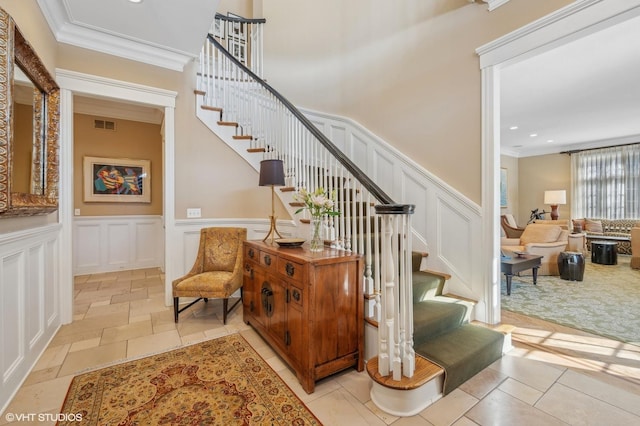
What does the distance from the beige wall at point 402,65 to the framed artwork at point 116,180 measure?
10.1ft

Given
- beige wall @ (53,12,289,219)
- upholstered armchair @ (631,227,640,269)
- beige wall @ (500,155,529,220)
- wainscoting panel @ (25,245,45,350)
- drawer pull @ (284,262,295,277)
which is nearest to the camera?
drawer pull @ (284,262,295,277)

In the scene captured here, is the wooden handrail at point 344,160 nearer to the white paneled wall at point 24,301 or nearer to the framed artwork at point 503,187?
the white paneled wall at point 24,301

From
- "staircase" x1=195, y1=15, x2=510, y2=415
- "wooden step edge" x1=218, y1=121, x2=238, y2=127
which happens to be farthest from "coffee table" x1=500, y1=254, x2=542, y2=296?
"wooden step edge" x1=218, y1=121, x2=238, y2=127

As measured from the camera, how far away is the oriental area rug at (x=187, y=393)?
1616 millimetres

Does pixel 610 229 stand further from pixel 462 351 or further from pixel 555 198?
pixel 462 351

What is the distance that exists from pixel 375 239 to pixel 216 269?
6.91 feet

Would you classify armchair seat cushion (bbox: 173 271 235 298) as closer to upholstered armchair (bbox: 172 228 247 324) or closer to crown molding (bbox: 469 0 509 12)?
upholstered armchair (bbox: 172 228 247 324)

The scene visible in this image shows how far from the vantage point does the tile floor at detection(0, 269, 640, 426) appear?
165 cm

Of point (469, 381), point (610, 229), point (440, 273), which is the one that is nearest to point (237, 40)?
point (440, 273)

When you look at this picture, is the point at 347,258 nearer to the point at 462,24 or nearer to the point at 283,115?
the point at 283,115

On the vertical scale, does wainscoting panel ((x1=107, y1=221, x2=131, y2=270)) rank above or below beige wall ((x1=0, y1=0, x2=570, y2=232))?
below

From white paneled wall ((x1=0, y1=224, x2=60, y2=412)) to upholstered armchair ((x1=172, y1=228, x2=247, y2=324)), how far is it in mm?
1012

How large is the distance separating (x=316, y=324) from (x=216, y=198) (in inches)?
96.9

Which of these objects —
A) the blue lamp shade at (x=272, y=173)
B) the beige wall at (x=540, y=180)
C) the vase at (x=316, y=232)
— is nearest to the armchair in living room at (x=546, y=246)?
the vase at (x=316, y=232)
